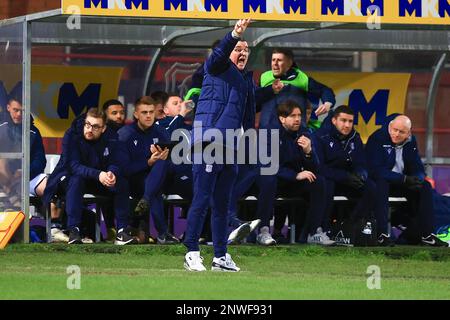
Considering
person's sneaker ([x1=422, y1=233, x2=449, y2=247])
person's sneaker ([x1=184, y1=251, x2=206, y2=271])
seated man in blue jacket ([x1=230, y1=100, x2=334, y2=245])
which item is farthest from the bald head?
person's sneaker ([x1=184, y1=251, x2=206, y2=271])

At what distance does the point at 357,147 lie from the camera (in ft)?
48.3

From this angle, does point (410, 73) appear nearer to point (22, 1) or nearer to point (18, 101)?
point (18, 101)

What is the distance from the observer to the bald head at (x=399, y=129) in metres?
14.8

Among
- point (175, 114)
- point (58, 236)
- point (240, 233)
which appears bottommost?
point (58, 236)

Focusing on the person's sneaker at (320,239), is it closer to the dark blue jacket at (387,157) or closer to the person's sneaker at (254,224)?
the dark blue jacket at (387,157)

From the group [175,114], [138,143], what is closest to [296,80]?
[175,114]

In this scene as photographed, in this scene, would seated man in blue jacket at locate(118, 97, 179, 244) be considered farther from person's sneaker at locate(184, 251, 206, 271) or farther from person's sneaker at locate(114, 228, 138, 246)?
person's sneaker at locate(184, 251, 206, 271)

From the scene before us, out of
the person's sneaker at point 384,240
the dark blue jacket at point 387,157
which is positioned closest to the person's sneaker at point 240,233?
the person's sneaker at point 384,240

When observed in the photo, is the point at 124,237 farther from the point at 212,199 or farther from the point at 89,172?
the point at 212,199

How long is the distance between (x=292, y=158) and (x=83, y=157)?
6.70 ft

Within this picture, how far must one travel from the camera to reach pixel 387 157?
1470 centimetres

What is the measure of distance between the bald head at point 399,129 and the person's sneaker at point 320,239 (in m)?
1.23
